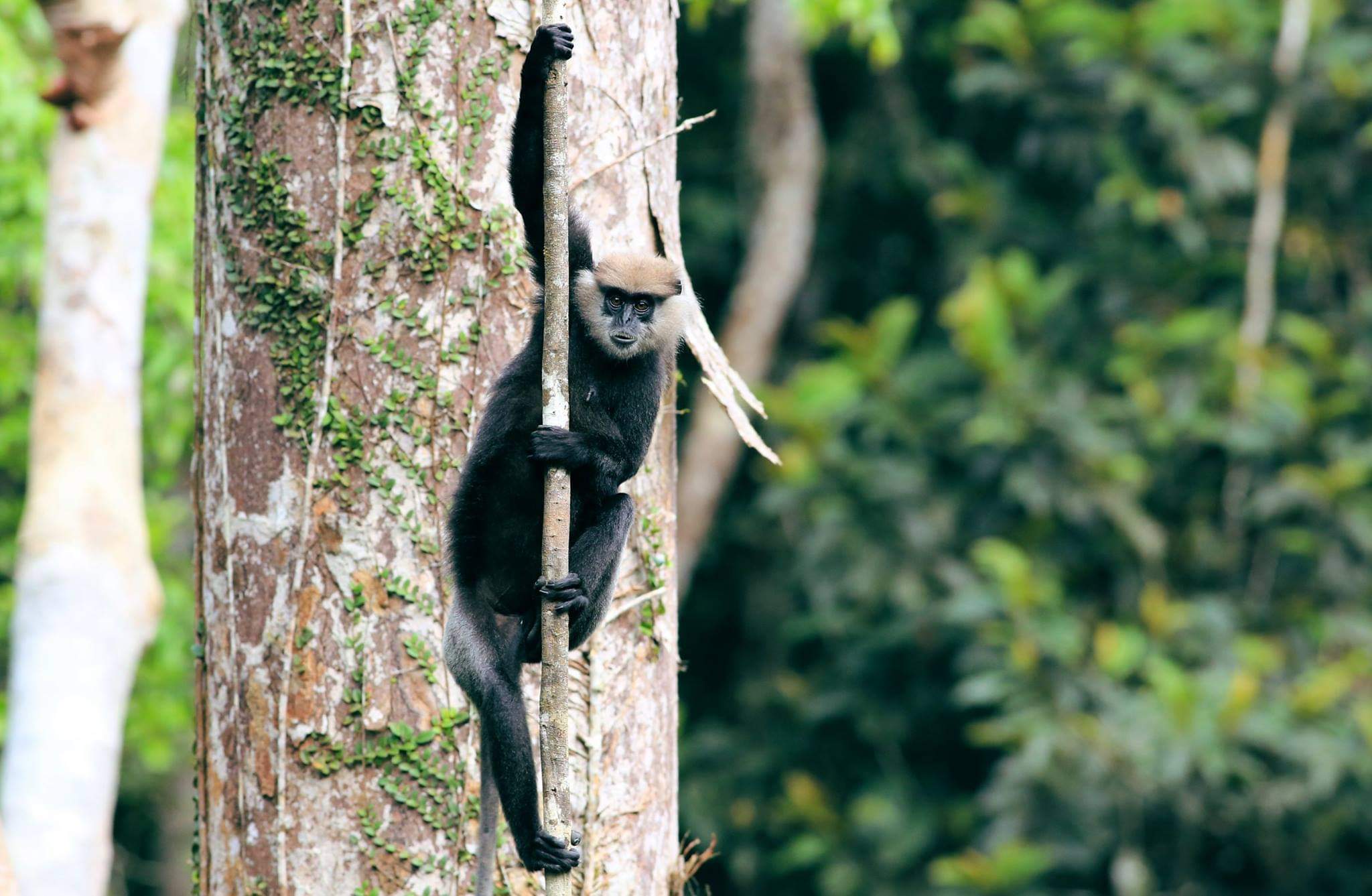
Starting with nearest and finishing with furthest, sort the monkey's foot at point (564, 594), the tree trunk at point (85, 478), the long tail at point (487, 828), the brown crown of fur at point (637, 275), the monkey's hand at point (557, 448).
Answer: the monkey's foot at point (564, 594) < the monkey's hand at point (557, 448) < the long tail at point (487, 828) < the brown crown of fur at point (637, 275) < the tree trunk at point (85, 478)

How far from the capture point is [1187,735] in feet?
26.6

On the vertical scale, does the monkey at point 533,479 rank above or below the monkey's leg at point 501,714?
above

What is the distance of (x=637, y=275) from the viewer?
3.74 metres

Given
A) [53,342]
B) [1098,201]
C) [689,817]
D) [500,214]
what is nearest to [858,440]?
[1098,201]

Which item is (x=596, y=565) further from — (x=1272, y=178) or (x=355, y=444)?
(x=1272, y=178)

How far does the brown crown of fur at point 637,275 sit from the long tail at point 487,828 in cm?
116

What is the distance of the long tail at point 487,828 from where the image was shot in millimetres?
3469

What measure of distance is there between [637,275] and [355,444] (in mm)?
827

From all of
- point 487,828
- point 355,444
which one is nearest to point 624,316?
point 355,444

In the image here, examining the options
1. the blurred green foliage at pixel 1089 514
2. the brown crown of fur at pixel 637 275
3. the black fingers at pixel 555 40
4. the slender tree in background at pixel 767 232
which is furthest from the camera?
the slender tree in background at pixel 767 232

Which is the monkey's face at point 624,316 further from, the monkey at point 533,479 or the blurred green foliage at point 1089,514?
the blurred green foliage at point 1089,514

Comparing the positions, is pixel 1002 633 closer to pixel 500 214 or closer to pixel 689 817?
pixel 689 817

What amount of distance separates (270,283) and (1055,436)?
20.2 ft

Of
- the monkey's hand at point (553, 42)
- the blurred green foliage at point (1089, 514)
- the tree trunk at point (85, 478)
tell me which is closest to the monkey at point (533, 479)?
the monkey's hand at point (553, 42)
